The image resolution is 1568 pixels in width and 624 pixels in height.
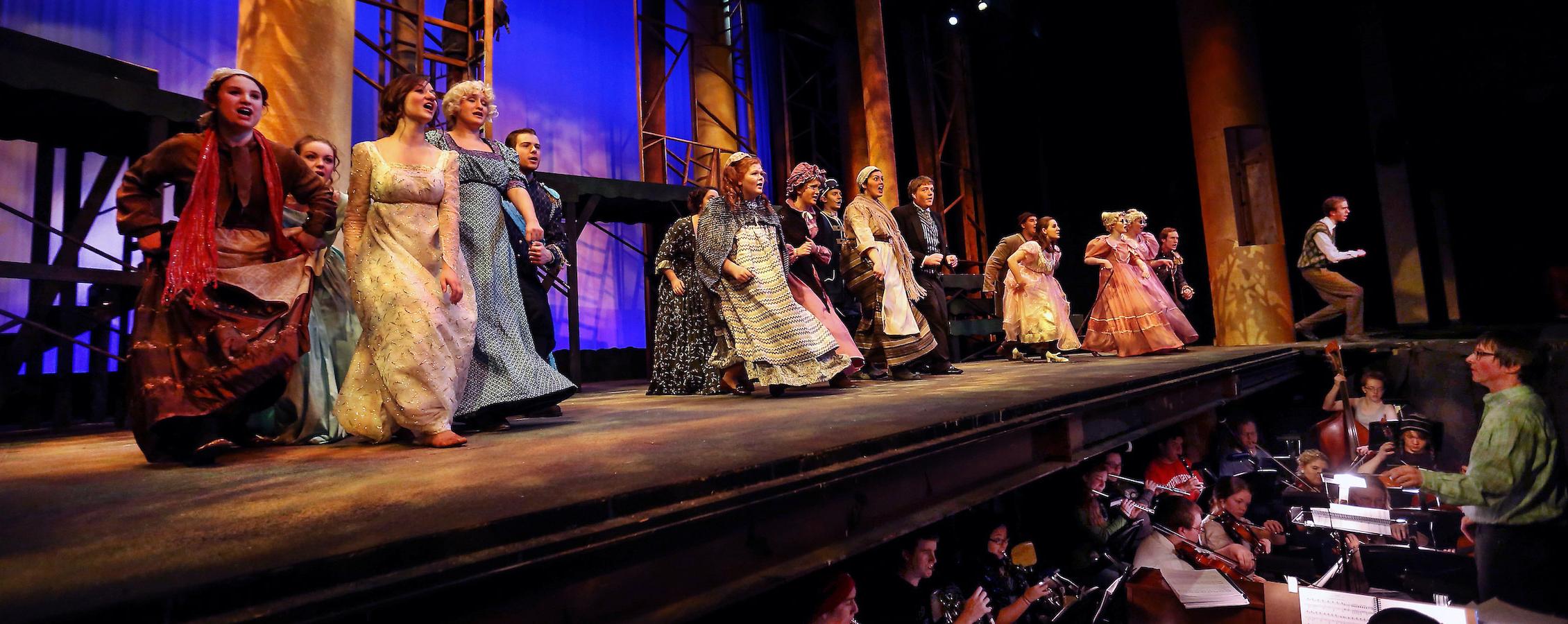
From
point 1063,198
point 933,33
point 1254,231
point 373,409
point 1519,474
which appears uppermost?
point 933,33

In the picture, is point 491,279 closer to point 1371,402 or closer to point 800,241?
point 800,241

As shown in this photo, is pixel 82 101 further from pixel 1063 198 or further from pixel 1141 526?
pixel 1063 198

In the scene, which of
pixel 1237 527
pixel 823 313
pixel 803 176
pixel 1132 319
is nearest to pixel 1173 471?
pixel 1237 527

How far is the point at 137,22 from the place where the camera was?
20.3 ft

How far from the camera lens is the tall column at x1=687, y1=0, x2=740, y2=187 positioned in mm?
10758

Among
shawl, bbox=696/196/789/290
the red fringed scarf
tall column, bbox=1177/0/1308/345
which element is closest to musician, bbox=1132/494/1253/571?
shawl, bbox=696/196/789/290

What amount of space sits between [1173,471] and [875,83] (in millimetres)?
6259

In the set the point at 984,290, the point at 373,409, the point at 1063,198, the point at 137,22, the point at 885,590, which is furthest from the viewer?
the point at 1063,198

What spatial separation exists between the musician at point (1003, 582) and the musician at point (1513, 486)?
175cm

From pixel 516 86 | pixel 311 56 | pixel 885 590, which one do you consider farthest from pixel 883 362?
pixel 516 86

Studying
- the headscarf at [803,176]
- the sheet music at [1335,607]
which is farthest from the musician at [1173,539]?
the headscarf at [803,176]

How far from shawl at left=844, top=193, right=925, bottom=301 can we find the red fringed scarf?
143 inches

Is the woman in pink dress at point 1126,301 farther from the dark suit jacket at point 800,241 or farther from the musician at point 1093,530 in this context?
the dark suit jacket at point 800,241

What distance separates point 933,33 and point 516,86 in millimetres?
8388
